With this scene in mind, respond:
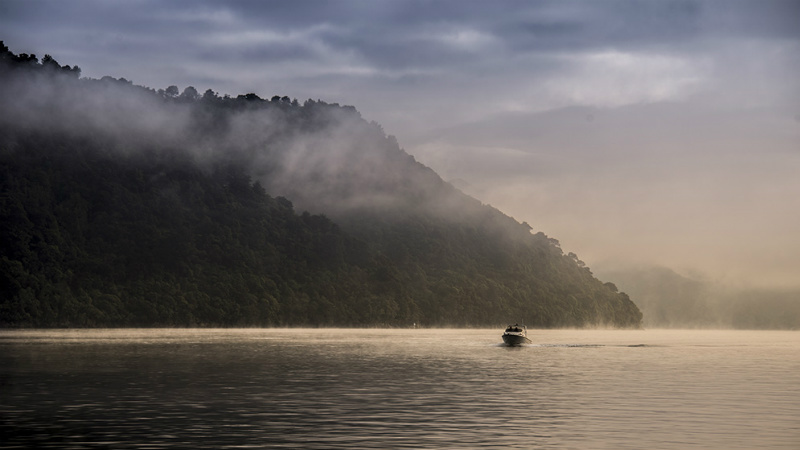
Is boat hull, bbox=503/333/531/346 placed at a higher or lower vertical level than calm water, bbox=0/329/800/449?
higher

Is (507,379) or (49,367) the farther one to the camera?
(49,367)

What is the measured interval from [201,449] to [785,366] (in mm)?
88329

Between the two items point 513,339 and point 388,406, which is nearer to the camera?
point 388,406

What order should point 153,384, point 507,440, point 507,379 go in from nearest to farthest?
1. point 507,440
2. point 153,384
3. point 507,379

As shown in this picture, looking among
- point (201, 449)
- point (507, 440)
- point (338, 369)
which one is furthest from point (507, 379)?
point (201, 449)

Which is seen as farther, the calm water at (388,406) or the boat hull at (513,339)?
the boat hull at (513,339)

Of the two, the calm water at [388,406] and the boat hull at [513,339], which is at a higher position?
the boat hull at [513,339]

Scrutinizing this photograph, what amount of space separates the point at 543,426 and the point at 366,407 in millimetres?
12215

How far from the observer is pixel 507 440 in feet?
140

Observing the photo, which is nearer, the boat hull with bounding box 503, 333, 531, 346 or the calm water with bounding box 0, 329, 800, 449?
the calm water with bounding box 0, 329, 800, 449

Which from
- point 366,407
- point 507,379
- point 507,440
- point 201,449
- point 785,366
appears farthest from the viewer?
point 785,366

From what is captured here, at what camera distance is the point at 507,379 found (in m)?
83.4

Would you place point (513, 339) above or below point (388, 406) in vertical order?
above

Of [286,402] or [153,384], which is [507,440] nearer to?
[286,402]
